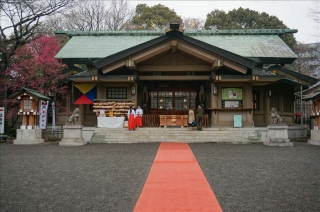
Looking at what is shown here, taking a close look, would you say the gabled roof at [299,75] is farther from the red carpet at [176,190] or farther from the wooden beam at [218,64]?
the red carpet at [176,190]

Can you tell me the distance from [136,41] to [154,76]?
6.62 m

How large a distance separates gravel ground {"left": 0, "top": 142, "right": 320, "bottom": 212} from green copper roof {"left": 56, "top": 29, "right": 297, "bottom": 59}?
40.3ft

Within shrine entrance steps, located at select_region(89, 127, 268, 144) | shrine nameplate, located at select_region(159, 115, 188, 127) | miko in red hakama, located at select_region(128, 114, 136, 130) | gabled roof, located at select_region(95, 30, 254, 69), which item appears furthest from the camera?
shrine nameplate, located at select_region(159, 115, 188, 127)

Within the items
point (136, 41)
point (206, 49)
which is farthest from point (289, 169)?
point (136, 41)

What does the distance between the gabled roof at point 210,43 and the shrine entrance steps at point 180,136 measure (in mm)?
7427

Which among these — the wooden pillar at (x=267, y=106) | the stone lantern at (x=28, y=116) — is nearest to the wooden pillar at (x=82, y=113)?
the stone lantern at (x=28, y=116)

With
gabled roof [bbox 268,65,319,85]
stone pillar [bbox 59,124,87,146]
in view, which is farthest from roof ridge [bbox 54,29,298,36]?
stone pillar [bbox 59,124,87,146]

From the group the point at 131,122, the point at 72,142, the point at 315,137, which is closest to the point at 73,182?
the point at 72,142

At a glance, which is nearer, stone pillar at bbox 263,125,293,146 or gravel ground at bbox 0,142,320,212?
gravel ground at bbox 0,142,320,212

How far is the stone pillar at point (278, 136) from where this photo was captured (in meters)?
13.0

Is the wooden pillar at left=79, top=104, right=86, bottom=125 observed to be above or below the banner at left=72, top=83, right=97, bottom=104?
below

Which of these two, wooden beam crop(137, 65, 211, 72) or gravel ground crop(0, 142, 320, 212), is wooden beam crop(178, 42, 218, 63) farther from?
gravel ground crop(0, 142, 320, 212)

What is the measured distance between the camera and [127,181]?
21.0ft

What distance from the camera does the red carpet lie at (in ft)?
15.5
